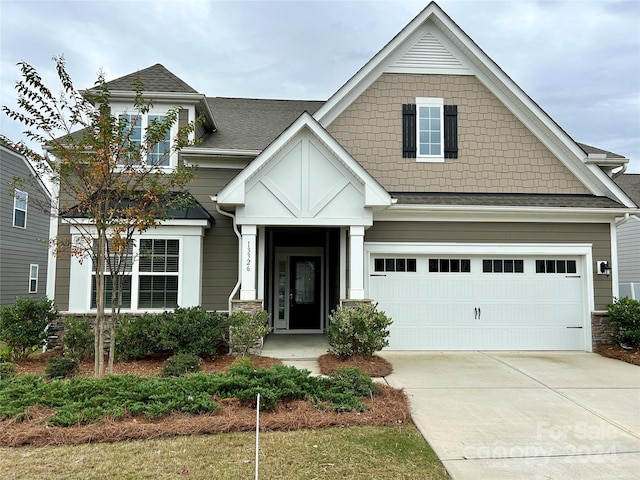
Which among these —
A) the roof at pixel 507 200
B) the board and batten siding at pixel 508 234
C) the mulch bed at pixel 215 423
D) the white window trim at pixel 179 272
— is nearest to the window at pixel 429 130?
the roof at pixel 507 200

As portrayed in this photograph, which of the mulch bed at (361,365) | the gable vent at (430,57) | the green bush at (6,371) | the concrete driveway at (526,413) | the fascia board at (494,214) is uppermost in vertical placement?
the gable vent at (430,57)

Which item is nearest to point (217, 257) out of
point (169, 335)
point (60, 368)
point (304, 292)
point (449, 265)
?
point (169, 335)

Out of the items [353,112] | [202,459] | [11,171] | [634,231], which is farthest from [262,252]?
[634,231]

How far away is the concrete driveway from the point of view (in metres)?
4.17

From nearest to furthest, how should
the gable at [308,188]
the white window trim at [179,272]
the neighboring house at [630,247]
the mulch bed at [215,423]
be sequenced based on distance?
1. the mulch bed at [215,423]
2. the gable at [308,188]
3. the white window trim at [179,272]
4. the neighboring house at [630,247]

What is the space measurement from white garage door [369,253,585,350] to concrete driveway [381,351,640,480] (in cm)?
76

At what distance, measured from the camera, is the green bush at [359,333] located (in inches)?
313

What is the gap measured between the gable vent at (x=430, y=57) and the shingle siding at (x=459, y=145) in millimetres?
246

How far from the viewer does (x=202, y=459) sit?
4082mm

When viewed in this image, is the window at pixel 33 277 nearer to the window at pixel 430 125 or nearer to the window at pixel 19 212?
the window at pixel 19 212

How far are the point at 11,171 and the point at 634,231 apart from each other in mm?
26345

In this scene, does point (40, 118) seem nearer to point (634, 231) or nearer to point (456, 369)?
point (456, 369)

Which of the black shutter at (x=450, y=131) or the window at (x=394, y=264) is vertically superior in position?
the black shutter at (x=450, y=131)

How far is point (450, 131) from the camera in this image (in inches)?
416
